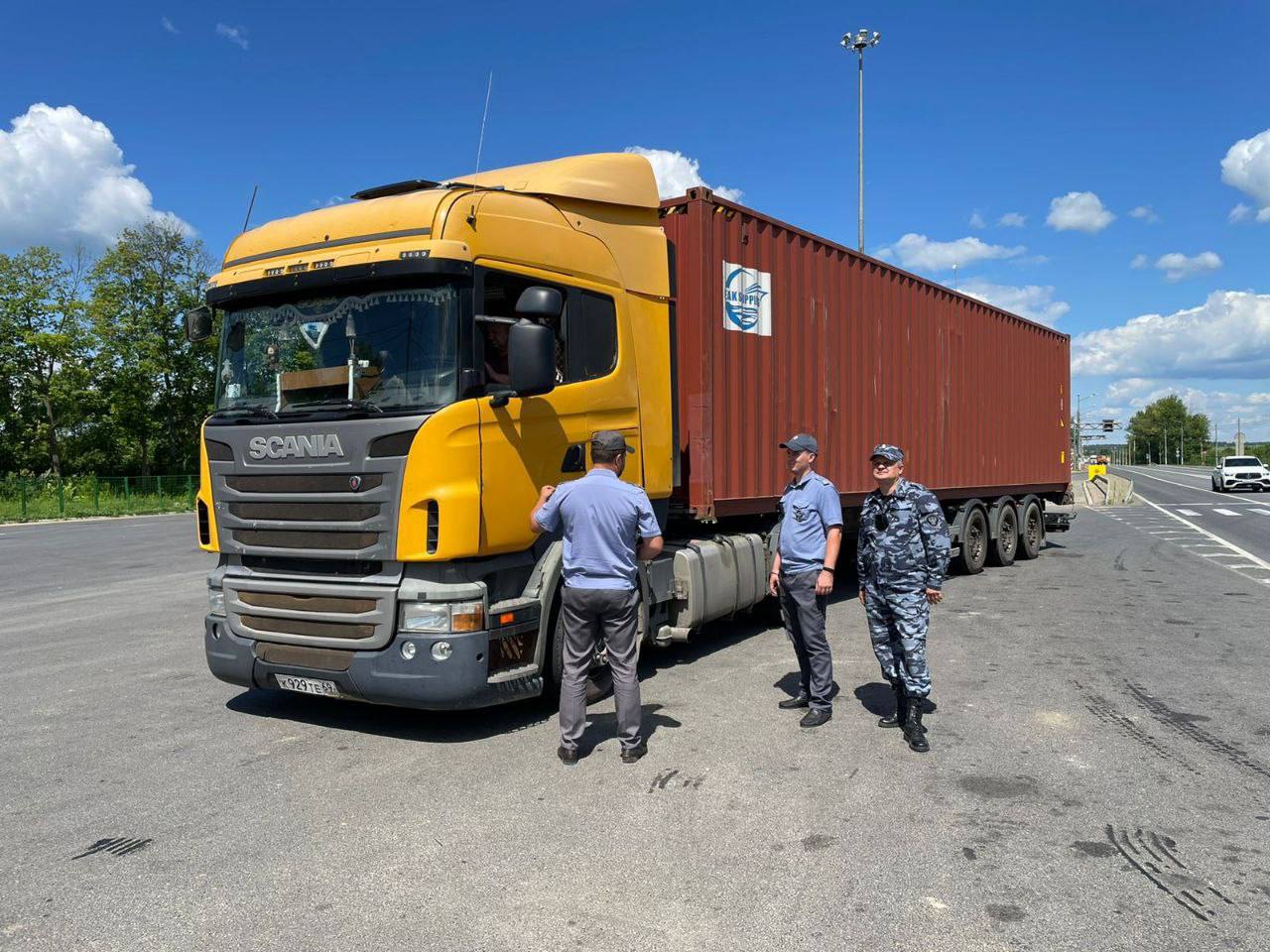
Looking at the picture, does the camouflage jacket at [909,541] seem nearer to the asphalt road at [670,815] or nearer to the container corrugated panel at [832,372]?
the asphalt road at [670,815]

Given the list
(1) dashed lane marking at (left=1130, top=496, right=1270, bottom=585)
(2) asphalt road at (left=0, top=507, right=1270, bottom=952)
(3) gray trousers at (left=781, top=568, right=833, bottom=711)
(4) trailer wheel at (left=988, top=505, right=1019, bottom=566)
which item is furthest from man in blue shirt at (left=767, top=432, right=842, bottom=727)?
(1) dashed lane marking at (left=1130, top=496, right=1270, bottom=585)

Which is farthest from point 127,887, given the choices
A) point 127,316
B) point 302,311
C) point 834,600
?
point 127,316

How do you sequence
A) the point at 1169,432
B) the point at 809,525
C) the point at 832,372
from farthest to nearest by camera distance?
the point at 1169,432, the point at 832,372, the point at 809,525

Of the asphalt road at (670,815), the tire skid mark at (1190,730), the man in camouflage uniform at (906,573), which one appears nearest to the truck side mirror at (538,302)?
the man in camouflage uniform at (906,573)

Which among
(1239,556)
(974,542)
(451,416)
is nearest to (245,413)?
(451,416)

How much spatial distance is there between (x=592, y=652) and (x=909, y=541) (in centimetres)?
188

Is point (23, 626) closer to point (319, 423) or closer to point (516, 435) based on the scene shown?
point (319, 423)

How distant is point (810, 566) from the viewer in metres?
5.52

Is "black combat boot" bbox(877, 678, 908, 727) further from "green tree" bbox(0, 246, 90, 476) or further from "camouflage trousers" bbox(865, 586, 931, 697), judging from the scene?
"green tree" bbox(0, 246, 90, 476)

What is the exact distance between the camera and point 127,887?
11.3 ft

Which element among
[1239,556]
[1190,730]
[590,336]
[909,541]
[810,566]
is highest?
[590,336]

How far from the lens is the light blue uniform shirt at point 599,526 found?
476cm

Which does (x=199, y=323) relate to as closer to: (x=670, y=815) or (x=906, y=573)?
(x=670, y=815)

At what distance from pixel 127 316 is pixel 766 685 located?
41.2 metres
